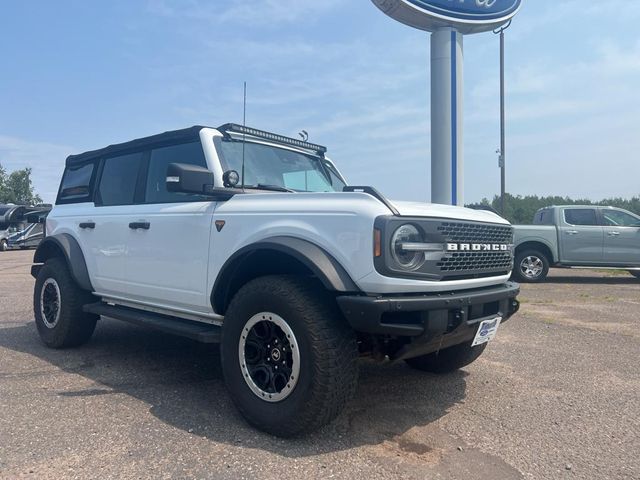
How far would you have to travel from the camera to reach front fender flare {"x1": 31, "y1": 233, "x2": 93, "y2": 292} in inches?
198

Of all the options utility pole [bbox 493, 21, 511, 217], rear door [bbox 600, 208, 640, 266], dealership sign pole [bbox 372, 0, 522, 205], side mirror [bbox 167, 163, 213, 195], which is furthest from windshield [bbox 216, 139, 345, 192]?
utility pole [bbox 493, 21, 511, 217]

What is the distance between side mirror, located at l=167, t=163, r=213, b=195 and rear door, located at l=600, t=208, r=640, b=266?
10.8 m

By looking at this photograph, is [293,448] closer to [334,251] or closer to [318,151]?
[334,251]

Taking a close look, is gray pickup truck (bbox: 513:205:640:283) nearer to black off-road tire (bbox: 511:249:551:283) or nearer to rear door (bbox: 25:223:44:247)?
black off-road tire (bbox: 511:249:551:283)

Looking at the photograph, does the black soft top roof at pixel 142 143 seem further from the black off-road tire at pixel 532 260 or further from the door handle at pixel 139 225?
the black off-road tire at pixel 532 260

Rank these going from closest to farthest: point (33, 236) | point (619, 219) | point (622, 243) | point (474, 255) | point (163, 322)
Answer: point (474, 255)
point (163, 322)
point (622, 243)
point (619, 219)
point (33, 236)

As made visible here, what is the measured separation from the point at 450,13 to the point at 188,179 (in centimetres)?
1119

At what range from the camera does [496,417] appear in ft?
11.8

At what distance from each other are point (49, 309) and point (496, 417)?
172 inches

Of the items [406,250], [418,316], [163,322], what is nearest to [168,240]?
[163,322]

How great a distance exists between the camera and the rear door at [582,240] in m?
11.8

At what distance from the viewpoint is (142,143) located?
4.82 meters

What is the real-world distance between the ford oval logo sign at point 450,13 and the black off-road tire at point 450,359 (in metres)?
10.2

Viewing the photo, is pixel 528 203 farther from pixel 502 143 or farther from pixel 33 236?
pixel 33 236
